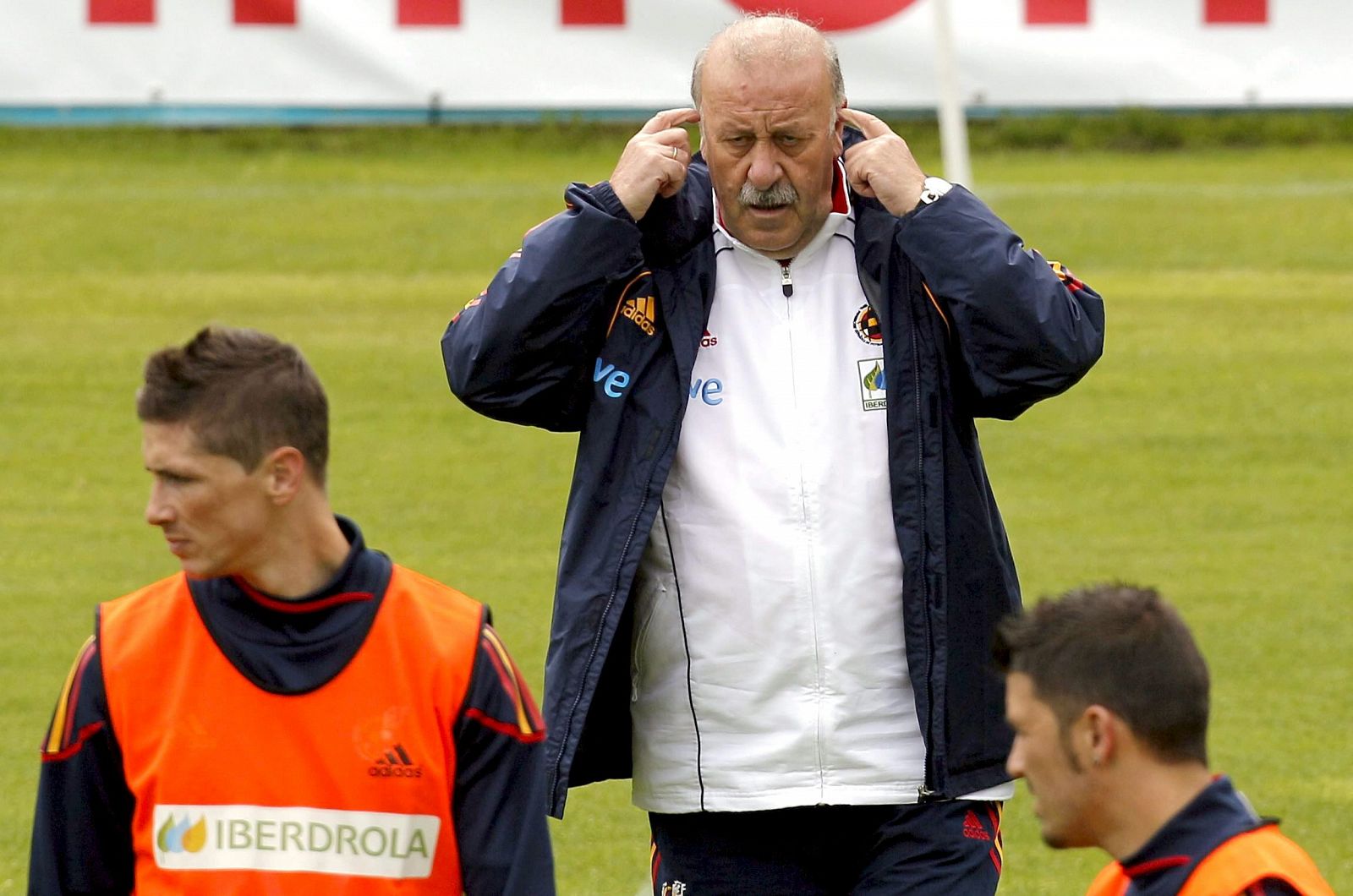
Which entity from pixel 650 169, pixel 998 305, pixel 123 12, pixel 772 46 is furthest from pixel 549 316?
pixel 123 12

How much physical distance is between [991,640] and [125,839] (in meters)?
1.39

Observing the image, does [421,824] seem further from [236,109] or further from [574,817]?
[236,109]

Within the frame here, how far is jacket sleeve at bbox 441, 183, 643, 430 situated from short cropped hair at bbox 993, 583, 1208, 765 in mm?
1144

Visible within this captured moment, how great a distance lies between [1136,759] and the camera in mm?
2805

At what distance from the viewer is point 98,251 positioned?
14445 millimetres

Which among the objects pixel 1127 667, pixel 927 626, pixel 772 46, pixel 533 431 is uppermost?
pixel 772 46

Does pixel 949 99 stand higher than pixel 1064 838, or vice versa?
pixel 949 99

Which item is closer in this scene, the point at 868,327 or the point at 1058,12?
the point at 868,327

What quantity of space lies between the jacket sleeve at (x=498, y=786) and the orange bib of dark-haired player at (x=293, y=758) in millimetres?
25

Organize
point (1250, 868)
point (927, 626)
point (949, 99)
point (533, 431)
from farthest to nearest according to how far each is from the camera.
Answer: point (949, 99), point (533, 431), point (927, 626), point (1250, 868)

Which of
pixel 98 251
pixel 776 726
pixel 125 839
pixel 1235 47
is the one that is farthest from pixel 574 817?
pixel 1235 47

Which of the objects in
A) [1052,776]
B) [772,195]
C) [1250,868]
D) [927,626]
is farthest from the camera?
[772,195]

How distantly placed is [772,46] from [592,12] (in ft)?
37.0

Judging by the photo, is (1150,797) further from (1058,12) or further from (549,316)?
(1058,12)
